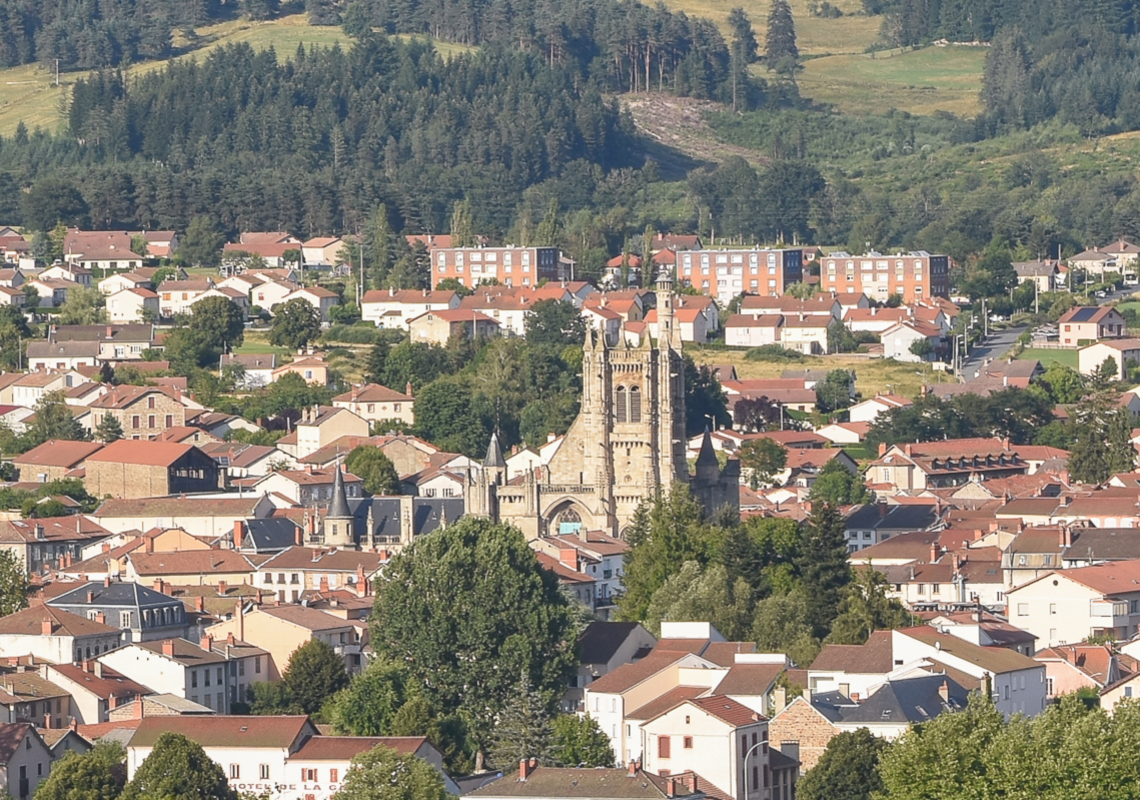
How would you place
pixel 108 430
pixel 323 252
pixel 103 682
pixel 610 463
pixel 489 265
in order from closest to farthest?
pixel 103 682 < pixel 610 463 < pixel 108 430 < pixel 489 265 < pixel 323 252

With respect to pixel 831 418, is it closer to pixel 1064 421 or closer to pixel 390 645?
pixel 1064 421

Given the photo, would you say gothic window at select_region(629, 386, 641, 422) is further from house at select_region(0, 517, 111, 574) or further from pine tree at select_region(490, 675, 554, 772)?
pine tree at select_region(490, 675, 554, 772)

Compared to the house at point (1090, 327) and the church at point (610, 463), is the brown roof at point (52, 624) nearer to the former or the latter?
the church at point (610, 463)

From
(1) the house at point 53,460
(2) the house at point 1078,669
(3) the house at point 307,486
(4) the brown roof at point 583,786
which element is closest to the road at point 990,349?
(3) the house at point 307,486

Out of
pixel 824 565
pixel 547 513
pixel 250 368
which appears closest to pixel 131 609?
pixel 824 565

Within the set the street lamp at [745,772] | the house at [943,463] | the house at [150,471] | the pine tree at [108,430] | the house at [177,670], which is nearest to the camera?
the street lamp at [745,772]

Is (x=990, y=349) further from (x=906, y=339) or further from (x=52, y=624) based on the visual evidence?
(x=52, y=624)

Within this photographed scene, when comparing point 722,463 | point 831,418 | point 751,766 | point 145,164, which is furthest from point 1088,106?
point 751,766
